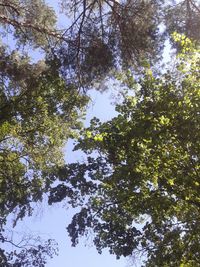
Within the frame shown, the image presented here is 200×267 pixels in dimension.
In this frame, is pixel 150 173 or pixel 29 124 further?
pixel 29 124

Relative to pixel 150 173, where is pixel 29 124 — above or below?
above

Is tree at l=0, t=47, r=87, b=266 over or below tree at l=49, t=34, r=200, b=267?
over

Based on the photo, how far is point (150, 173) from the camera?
12227 mm

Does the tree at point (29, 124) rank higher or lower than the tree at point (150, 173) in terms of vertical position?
higher

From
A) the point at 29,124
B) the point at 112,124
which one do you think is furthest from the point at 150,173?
the point at 29,124

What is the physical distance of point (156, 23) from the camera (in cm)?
1376

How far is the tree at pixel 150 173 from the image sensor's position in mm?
11008

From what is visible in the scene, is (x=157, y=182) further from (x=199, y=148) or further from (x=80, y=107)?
(x=80, y=107)

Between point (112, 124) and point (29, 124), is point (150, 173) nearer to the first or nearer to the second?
point (112, 124)

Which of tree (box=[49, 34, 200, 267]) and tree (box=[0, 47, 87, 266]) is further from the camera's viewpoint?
tree (box=[0, 47, 87, 266])

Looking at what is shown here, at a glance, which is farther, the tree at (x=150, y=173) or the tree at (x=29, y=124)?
the tree at (x=29, y=124)

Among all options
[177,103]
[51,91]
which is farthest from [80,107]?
[177,103]

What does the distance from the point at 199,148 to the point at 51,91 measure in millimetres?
7412

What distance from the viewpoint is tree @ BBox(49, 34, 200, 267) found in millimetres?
11008
